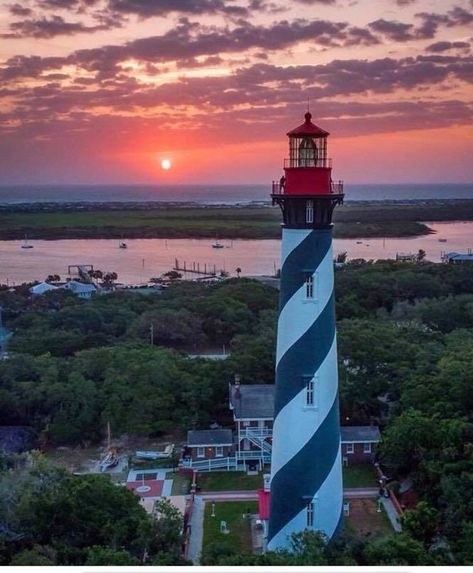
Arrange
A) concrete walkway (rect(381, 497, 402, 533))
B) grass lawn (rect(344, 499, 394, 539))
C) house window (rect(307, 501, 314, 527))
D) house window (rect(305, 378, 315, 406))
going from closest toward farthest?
house window (rect(305, 378, 315, 406)), house window (rect(307, 501, 314, 527)), grass lawn (rect(344, 499, 394, 539)), concrete walkway (rect(381, 497, 402, 533))

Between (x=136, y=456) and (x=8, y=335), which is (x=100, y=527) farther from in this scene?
(x=8, y=335)

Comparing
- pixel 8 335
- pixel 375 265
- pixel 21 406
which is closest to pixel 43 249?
pixel 375 265

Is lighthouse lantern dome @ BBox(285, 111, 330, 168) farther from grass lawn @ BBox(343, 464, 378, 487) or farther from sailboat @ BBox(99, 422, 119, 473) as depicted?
sailboat @ BBox(99, 422, 119, 473)

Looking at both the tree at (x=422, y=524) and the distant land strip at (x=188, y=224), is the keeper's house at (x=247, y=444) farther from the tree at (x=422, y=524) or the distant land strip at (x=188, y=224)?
the distant land strip at (x=188, y=224)

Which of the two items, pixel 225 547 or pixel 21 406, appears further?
pixel 21 406

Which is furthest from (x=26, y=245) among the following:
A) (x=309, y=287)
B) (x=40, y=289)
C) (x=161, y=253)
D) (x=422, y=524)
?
(x=309, y=287)

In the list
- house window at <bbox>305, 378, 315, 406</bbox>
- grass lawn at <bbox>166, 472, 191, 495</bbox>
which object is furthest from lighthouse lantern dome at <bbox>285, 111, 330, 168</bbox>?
grass lawn at <bbox>166, 472, 191, 495</bbox>

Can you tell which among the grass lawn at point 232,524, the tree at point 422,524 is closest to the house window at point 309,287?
the tree at point 422,524
